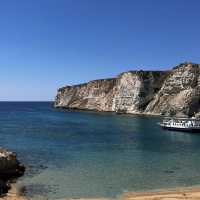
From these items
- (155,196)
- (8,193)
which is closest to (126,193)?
(155,196)

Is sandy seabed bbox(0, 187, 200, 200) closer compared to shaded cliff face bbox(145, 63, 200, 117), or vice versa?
sandy seabed bbox(0, 187, 200, 200)

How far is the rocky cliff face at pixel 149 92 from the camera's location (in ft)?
400

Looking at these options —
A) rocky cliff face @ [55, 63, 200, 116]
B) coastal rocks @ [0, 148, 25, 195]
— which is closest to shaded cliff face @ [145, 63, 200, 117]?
rocky cliff face @ [55, 63, 200, 116]

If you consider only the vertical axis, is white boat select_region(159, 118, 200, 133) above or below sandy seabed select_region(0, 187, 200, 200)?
above

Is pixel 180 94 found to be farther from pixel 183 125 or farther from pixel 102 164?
pixel 102 164

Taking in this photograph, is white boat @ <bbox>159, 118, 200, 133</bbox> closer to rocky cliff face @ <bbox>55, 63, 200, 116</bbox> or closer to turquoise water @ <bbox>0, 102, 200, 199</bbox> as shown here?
turquoise water @ <bbox>0, 102, 200, 199</bbox>

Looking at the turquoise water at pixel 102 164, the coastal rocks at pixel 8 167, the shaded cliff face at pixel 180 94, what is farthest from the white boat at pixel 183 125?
the coastal rocks at pixel 8 167

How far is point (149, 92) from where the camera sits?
14138 cm

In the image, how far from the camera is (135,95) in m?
142

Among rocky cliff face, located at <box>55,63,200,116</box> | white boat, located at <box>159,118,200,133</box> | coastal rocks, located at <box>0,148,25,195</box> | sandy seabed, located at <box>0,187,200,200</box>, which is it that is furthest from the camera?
rocky cliff face, located at <box>55,63,200,116</box>

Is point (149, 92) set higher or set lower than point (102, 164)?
higher

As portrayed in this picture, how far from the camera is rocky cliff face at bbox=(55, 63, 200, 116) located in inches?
4801

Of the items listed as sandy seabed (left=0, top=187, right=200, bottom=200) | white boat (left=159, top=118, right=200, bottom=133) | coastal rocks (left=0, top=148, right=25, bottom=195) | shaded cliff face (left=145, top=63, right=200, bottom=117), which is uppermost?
shaded cliff face (left=145, top=63, right=200, bottom=117)

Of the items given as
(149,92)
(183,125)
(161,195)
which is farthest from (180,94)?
(161,195)
